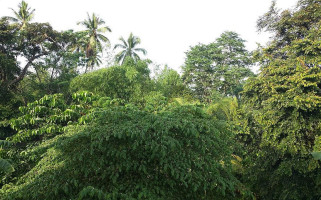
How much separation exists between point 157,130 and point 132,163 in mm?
735

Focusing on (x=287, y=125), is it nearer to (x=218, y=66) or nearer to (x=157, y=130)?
(x=157, y=130)

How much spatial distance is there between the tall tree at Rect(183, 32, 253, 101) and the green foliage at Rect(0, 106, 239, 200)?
19320mm

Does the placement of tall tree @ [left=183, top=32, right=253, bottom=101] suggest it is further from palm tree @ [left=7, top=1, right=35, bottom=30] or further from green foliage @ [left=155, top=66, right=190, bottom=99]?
palm tree @ [left=7, top=1, right=35, bottom=30]

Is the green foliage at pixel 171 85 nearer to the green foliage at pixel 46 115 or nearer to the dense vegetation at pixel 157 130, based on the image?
the dense vegetation at pixel 157 130

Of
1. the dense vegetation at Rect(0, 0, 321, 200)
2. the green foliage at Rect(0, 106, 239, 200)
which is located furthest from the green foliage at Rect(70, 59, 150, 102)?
the green foliage at Rect(0, 106, 239, 200)

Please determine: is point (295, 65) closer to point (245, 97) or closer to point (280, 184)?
point (245, 97)

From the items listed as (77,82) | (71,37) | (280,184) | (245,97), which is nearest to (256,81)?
(245,97)

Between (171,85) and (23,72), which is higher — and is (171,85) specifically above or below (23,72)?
below

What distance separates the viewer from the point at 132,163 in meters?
4.10

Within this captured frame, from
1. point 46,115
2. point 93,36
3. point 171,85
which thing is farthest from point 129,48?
point 46,115

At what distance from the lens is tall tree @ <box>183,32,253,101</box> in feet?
77.4

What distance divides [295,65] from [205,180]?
5.96 metres

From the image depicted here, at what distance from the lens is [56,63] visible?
16.3 meters

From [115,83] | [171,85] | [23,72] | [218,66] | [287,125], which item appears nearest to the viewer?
[287,125]
